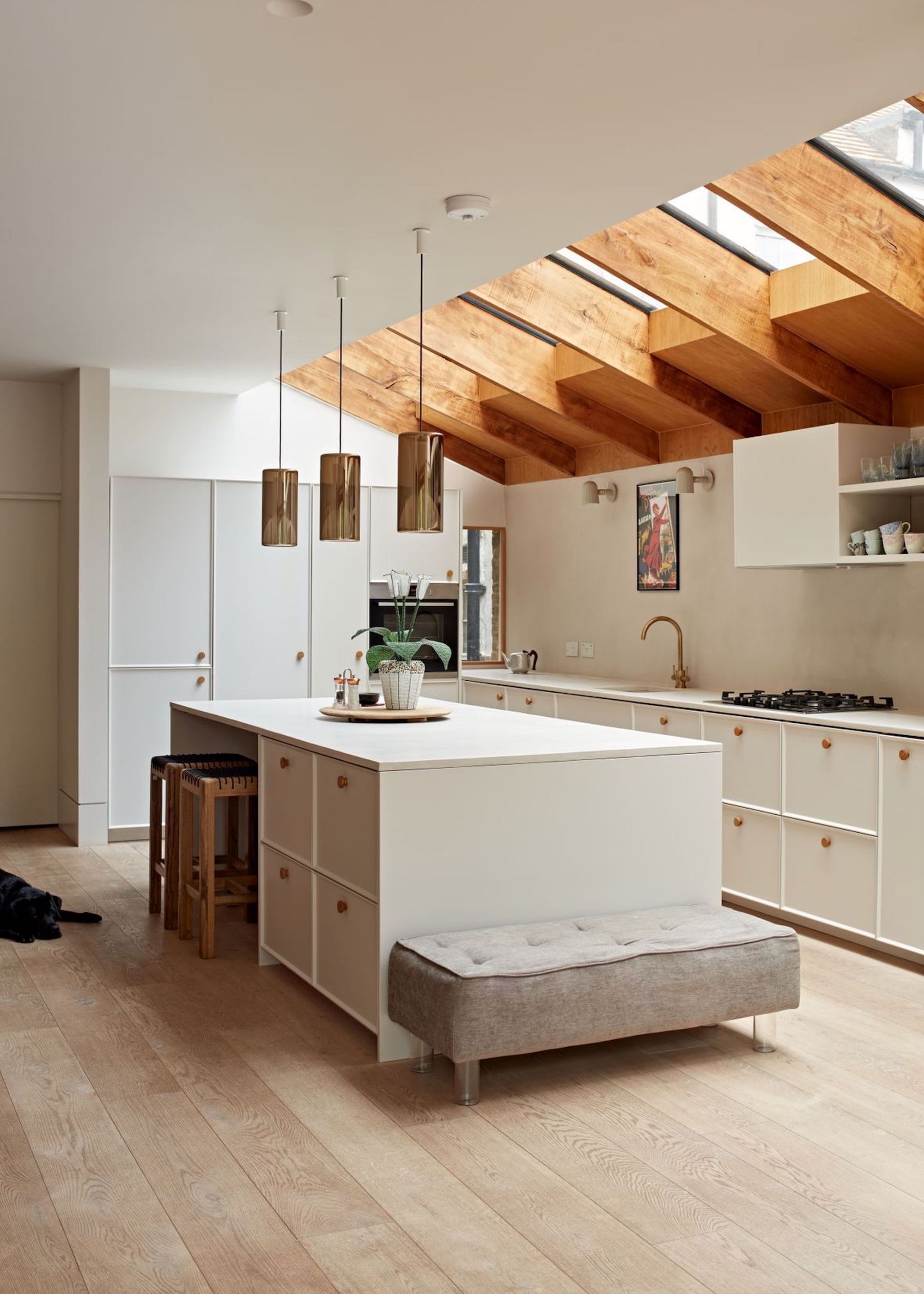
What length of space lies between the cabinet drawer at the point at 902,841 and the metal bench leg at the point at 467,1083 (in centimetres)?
198

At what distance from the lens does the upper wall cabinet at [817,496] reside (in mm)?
4977

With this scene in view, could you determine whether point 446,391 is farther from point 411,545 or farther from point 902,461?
point 902,461

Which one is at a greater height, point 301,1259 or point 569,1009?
point 569,1009

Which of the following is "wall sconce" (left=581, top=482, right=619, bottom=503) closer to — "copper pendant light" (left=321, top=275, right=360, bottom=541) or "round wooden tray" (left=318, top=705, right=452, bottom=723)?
A: "round wooden tray" (left=318, top=705, right=452, bottom=723)

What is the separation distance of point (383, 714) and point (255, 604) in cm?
268

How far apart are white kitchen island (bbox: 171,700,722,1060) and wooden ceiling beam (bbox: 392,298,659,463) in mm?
2964

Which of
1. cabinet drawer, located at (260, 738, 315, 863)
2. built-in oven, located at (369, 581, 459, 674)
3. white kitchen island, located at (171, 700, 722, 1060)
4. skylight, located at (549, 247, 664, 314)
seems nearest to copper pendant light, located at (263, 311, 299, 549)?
cabinet drawer, located at (260, 738, 315, 863)

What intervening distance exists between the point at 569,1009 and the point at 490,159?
7.53 feet

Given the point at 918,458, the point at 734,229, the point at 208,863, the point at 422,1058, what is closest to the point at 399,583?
the point at 208,863

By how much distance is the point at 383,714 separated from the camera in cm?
475

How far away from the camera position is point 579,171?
11.6 ft

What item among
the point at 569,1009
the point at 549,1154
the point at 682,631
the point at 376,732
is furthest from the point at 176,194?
the point at 682,631

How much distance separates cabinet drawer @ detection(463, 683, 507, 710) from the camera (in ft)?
24.0

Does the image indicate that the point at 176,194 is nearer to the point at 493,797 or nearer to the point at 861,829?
the point at 493,797
